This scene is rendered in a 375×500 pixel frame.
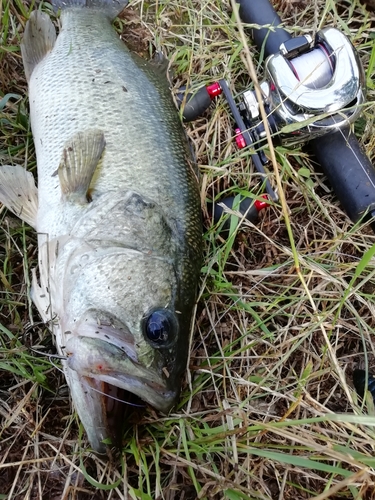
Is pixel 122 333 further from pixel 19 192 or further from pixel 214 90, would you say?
pixel 214 90

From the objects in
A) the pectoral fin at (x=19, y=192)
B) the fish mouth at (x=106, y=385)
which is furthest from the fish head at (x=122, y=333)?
the pectoral fin at (x=19, y=192)

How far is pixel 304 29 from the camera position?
301 cm

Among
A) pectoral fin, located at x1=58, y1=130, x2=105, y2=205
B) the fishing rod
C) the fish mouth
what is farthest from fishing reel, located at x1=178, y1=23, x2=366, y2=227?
the fish mouth

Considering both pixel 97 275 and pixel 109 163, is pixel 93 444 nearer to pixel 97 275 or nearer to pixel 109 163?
pixel 97 275

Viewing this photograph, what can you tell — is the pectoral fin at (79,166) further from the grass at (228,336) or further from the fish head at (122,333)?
the grass at (228,336)

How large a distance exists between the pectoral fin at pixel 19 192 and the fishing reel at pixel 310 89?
1215mm

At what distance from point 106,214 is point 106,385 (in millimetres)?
743

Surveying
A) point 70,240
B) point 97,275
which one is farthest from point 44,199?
point 97,275

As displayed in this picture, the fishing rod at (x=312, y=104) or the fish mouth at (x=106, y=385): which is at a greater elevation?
the fishing rod at (x=312, y=104)

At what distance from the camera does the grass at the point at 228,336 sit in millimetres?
2049

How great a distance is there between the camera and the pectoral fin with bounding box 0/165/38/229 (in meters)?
2.39

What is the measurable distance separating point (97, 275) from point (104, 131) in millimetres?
773

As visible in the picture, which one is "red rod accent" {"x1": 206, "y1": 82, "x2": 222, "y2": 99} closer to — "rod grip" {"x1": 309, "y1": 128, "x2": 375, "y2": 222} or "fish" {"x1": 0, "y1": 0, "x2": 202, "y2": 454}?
"fish" {"x1": 0, "y1": 0, "x2": 202, "y2": 454}

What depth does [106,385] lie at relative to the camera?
1.86 m
